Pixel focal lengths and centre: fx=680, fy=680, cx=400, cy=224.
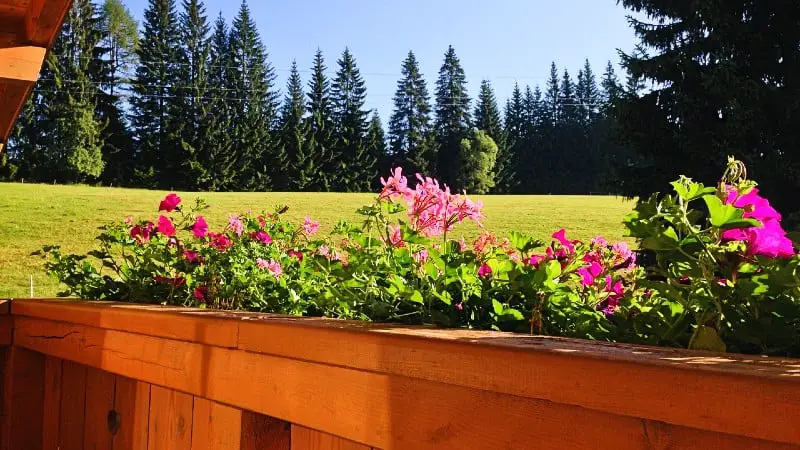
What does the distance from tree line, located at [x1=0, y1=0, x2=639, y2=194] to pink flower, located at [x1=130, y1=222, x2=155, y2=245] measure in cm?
2071

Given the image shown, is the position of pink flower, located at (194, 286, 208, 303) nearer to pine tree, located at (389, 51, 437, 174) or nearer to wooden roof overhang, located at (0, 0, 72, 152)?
wooden roof overhang, located at (0, 0, 72, 152)

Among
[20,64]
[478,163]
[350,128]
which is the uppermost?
[350,128]

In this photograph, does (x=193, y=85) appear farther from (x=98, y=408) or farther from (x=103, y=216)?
(x=98, y=408)

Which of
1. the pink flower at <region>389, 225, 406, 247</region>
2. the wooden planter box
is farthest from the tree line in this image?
the wooden planter box

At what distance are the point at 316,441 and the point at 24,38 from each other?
1.36 meters

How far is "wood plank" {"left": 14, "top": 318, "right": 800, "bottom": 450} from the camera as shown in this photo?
0.48m

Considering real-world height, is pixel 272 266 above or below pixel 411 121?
below

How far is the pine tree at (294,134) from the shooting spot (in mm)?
24781

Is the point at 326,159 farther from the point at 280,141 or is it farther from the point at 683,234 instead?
the point at 683,234

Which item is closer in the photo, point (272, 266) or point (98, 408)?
point (98, 408)

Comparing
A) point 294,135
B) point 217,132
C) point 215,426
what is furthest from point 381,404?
point 294,135

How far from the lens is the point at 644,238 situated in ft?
2.02

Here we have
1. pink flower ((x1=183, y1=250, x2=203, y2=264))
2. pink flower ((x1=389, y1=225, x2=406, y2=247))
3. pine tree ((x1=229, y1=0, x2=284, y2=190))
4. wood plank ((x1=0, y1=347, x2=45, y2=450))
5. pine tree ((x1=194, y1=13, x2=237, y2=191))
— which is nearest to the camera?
pink flower ((x1=389, y1=225, x2=406, y2=247))

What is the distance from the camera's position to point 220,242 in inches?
69.1
